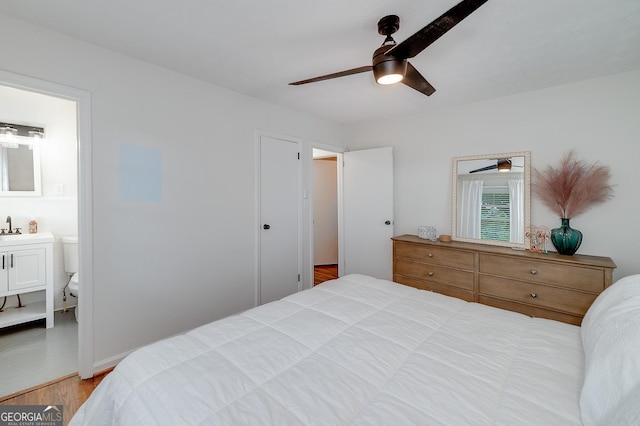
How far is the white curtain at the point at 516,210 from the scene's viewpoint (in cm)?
278

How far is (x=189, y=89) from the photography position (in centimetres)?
246

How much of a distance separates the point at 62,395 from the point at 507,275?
3.58 metres

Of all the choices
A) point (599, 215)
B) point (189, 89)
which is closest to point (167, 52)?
point (189, 89)

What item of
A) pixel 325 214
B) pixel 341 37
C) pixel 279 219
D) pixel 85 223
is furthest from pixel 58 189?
pixel 325 214

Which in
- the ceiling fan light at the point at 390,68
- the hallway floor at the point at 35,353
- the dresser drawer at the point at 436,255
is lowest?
the hallway floor at the point at 35,353

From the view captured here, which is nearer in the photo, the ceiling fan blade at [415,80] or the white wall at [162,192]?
the ceiling fan blade at [415,80]

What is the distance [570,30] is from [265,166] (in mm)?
2638

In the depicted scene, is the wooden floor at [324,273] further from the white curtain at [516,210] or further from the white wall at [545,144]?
the white curtain at [516,210]

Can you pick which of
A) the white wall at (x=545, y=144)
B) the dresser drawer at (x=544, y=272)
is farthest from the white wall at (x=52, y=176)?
the dresser drawer at (x=544, y=272)

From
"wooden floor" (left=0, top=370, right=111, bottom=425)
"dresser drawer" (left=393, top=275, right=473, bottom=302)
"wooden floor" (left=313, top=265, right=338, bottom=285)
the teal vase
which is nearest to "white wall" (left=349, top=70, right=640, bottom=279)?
the teal vase

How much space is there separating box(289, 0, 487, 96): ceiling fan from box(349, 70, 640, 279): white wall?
1620mm

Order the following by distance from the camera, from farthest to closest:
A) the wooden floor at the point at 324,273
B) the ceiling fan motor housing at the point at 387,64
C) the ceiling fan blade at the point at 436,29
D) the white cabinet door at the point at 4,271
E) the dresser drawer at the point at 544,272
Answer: the wooden floor at the point at 324,273, the white cabinet door at the point at 4,271, the dresser drawer at the point at 544,272, the ceiling fan motor housing at the point at 387,64, the ceiling fan blade at the point at 436,29

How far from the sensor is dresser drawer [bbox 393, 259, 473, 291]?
9.11 ft

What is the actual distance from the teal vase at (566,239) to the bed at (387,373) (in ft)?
4.32
